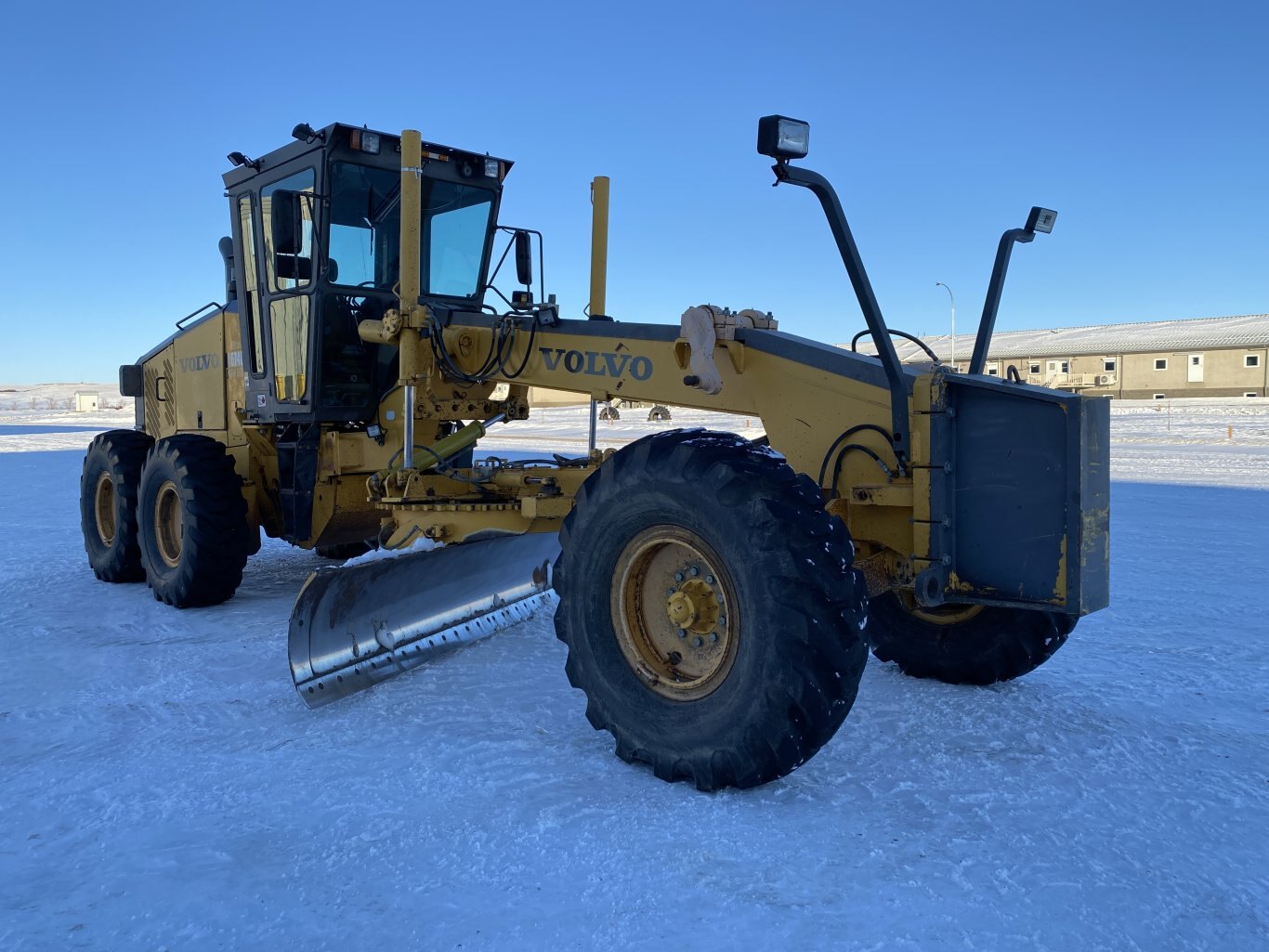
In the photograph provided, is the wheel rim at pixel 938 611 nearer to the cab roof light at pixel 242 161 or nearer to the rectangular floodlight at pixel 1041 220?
the rectangular floodlight at pixel 1041 220

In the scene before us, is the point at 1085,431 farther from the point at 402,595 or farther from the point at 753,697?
the point at 402,595

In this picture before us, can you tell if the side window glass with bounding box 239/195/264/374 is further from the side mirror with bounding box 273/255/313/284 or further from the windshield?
the windshield

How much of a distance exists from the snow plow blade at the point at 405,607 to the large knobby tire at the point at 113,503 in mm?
3545

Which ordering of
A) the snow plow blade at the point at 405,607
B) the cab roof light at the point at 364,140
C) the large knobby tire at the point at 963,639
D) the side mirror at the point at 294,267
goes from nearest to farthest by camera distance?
the large knobby tire at the point at 963,639 < the snow plow blade at the point at 405,607 < the side mirror at the point at 294,267 < the cab roof light at the point at 364,140

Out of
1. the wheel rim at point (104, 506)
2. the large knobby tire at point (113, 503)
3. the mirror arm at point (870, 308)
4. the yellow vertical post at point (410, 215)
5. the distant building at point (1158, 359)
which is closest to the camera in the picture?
the mirror arm at point (870, 308)

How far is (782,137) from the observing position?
3.53 meters

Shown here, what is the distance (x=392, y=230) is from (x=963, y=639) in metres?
4.24

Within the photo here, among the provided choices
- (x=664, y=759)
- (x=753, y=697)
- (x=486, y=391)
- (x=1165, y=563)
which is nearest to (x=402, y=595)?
(x=486, y=391)

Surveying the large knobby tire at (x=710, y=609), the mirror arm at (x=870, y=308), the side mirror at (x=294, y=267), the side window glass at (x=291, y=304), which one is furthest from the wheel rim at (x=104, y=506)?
the mirror arm at (x=870, y=308)

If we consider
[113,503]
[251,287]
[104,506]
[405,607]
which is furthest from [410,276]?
[104,506]

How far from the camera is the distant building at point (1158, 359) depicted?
1996 inches

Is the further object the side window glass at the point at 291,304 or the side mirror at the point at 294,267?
the side window glass at the point at 291,304

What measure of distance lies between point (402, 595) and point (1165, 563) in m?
5.90

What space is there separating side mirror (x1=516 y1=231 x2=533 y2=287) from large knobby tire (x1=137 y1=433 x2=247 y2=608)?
98.8 inches
